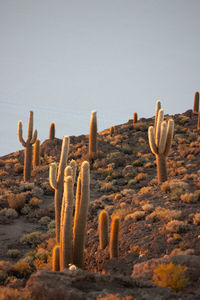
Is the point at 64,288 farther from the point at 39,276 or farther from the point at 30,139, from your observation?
the point at 30,139

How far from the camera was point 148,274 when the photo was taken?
776 centimetres

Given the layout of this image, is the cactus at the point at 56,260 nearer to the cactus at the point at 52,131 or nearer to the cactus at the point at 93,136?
the cactus at the point at 93,136

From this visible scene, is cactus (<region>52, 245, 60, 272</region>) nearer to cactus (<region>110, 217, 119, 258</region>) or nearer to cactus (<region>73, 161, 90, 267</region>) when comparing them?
cactus (<region>73, 161, 90, 267</region>)

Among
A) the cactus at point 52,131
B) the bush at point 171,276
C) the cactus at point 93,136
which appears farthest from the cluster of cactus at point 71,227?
the cactus at point 52,131

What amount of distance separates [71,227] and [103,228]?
6.65 ft

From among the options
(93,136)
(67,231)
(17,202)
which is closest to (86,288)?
(67,231)

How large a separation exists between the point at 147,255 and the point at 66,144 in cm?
640

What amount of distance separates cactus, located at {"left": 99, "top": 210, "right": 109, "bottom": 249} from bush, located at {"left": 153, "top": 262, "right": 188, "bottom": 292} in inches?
185

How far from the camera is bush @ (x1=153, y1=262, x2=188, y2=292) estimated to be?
22.7ft

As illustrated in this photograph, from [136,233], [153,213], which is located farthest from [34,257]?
[153,213]

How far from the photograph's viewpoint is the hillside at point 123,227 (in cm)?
689

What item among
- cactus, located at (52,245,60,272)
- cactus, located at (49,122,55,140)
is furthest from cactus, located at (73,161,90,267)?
cactus, located at (49,122,55,140)

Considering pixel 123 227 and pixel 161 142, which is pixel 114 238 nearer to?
pixel 123 227

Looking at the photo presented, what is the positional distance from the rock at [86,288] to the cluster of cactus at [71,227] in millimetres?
3133
